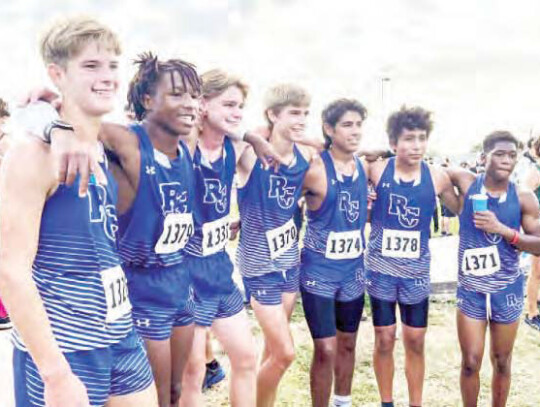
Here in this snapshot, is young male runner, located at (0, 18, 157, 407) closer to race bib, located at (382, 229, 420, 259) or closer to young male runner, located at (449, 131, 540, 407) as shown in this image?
race bib, located at (382, 229, 420, 259)

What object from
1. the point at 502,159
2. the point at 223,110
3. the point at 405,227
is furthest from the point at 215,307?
the point at 502,159

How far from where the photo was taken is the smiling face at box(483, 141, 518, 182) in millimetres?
3992

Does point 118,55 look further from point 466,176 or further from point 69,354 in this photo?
point 466,176

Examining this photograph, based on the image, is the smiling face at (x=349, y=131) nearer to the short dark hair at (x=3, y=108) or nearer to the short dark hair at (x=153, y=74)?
the short dark hair at (x=153, y=74)

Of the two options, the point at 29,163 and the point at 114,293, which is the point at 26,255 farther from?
the point at 114,293

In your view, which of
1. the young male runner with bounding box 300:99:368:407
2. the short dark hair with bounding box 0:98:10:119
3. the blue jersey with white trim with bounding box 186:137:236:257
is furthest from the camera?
the short dark hair with bounding box 0:98:10:119

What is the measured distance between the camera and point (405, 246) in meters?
4.23

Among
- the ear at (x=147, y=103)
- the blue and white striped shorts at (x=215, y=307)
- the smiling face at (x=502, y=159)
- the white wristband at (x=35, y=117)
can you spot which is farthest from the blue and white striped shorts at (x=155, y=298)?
the smiling face at (x=502, y=159)

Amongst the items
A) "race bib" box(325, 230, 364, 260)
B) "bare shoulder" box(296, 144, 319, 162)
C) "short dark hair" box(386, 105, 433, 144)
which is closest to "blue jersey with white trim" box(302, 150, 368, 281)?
"race bib" box(325, 230, 364, 260)

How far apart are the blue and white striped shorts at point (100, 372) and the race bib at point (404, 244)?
7.63ft

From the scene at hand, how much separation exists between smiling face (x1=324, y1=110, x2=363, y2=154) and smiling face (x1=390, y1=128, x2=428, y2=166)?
34 cm

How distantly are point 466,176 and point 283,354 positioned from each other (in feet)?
6.12

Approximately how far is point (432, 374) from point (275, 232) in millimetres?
2302

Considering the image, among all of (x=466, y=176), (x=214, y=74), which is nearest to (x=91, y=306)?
(x=214, y=74)
